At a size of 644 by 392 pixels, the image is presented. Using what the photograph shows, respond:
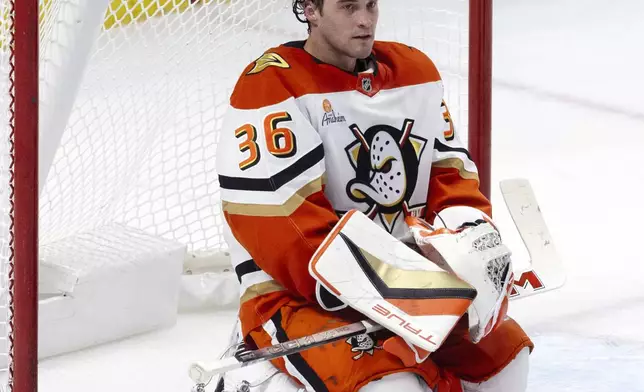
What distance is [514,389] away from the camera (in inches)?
69.4

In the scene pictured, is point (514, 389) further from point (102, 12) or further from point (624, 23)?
point (624, 23)

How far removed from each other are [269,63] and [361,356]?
0.44m

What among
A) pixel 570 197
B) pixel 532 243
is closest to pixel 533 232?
pixel 532 243

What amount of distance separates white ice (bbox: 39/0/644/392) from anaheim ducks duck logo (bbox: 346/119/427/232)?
59cm

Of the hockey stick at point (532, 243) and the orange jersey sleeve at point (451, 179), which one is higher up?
the orange jersey sleeve at point (451, 179)

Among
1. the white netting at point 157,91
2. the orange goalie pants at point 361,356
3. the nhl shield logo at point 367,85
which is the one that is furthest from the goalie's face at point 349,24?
the white netting at point 157,91

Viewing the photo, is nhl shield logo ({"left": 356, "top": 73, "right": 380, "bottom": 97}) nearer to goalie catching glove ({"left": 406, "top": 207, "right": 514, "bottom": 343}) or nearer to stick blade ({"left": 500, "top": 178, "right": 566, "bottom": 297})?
goalie catching glove ({"left": 406, "top": 207, "right": 514, "bottom": 343})

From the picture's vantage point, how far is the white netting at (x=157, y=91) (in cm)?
242

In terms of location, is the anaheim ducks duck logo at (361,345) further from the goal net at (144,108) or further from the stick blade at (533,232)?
the goal net at (144,108)

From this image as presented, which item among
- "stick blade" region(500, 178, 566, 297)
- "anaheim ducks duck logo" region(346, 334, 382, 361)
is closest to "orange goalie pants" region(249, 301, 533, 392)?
"anaheim ducks duck logo" region(346, 334, 382, 361)

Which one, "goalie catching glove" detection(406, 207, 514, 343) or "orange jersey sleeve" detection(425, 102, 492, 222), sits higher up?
"orange jersey sleeve" detection(425, 102, 492, 222)

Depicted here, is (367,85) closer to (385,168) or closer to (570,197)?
(385,168)

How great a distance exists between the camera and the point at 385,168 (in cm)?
177

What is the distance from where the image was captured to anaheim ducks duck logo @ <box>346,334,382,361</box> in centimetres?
163
